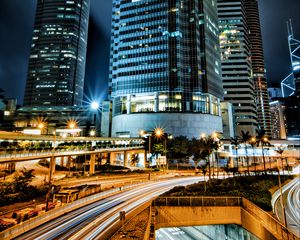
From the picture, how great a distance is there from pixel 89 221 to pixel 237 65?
6047 inches

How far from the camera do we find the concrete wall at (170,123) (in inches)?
3935

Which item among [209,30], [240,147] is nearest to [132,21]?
[209,30]

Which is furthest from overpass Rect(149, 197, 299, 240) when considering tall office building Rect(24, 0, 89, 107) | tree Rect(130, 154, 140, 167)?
tall office building Rect(24, 0, 89, 107)

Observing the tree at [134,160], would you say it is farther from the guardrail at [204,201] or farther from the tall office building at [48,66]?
the tall office building at [48,66]

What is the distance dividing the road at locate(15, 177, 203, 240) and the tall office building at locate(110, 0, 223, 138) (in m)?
74.3

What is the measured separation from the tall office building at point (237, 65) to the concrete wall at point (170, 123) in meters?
48.5

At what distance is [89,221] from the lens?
65.9 ft

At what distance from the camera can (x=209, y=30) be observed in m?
122

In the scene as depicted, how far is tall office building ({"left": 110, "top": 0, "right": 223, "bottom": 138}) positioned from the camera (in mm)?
102938

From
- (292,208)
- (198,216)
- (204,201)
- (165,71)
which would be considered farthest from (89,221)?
(165,71)

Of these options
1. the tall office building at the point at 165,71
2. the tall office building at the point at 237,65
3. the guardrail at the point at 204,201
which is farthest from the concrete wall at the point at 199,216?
the tall office building at the point at 237,65

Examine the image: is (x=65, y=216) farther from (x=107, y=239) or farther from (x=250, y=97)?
(x=250, y=97)

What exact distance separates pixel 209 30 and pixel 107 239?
13131 cm

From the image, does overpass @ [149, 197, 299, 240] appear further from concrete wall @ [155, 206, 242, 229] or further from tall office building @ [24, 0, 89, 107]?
tall office building @ [24, 0, 89, 107]
